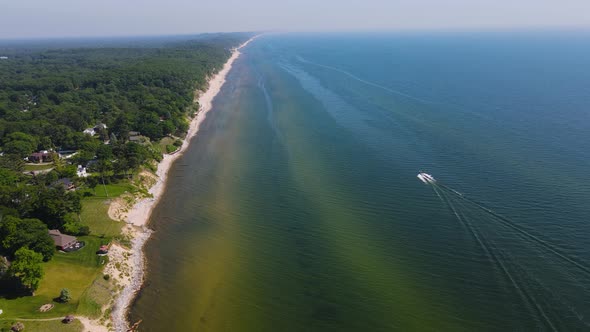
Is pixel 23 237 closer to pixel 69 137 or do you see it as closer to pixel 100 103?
pixel 69 137

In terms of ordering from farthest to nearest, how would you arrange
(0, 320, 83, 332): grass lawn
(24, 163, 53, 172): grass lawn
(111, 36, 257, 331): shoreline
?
(24, 163, 53, 172): grass lawn → (111, 36, 257, 331): shoreline → (0, 320, 83, 332): grass lawn

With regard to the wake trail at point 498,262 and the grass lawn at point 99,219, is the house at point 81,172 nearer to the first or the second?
the grass lawn at point 99,219

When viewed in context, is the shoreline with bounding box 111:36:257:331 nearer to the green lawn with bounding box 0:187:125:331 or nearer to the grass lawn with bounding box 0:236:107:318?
the green lawn with bounding box 0:187:125:331

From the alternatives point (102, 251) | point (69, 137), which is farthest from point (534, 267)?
point (69, 137)

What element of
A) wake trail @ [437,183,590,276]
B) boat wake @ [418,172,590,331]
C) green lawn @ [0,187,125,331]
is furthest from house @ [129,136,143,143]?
wake trail @ [437,183,590,276]

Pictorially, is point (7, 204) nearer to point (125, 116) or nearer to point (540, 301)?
point (125, 116)

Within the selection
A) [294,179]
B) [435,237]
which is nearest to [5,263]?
[294,179]

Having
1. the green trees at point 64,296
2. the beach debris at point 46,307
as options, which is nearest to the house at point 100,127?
the green trees at point 64,296
